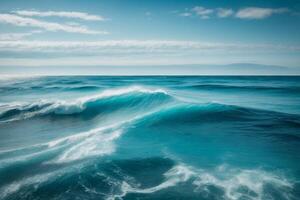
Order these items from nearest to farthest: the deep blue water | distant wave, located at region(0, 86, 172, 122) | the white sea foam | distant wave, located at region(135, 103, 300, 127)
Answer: the white sea foam, the deep blue water, distant wave, located at region(135, 103, 300, 127), distant wave, located at region(0, 86, 172, 122)

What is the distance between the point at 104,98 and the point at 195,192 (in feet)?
47.5

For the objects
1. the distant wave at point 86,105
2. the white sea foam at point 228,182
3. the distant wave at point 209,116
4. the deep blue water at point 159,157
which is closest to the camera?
the white sea foam at point 228,182

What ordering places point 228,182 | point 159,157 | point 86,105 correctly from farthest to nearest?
point 86,105, point 159,157, point 228,182

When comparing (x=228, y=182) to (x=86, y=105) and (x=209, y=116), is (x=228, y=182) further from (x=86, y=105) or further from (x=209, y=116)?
(x=86, y=105)

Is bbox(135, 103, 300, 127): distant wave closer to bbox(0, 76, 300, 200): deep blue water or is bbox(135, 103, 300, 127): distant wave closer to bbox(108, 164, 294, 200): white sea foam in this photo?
bbox(0, 76, 300, 200): deep blue water

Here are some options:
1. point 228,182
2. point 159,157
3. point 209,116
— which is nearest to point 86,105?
point 209,116

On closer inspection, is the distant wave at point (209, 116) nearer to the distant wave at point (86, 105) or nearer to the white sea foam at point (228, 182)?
the distant wave at point (86, 105)

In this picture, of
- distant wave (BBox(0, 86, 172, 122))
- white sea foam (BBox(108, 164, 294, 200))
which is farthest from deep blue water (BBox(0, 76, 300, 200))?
distant wave (BBox(0, 86, 172, 122))

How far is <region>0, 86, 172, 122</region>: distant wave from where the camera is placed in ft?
48.4

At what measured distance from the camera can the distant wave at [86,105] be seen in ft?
48.4

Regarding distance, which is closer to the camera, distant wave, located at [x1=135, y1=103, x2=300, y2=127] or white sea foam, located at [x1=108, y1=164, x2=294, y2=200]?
white sea foam, located at [x1=108, y1=164, x2=294, y2=200]

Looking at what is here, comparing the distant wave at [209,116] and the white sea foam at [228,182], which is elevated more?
the distant wave at [209,116]

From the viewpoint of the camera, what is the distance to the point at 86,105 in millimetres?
16688

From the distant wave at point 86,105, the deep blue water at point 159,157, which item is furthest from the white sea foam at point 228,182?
the distant wave at point 86,105
